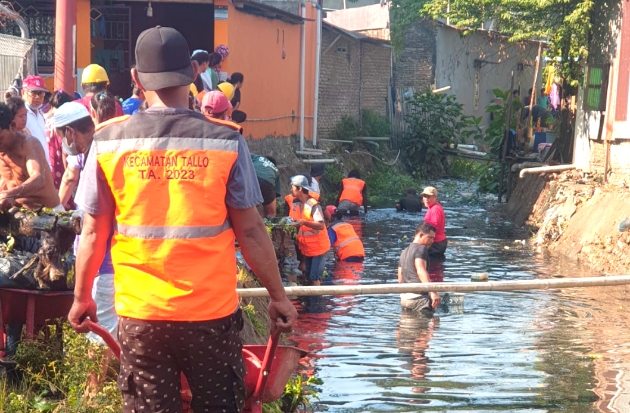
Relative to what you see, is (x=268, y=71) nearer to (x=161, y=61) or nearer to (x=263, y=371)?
(x=263, y=371)

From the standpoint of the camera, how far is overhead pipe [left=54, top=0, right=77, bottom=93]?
1166 centimetres

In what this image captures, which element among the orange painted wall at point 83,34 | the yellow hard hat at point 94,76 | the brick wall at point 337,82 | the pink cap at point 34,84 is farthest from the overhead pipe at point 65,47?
the brick wall at point 337,82

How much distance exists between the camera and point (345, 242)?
44.8ft

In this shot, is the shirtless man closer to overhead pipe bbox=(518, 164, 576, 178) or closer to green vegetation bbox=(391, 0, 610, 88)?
green vegetation bbox=(391, 0, 610, 88)

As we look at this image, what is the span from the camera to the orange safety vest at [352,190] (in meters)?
18.7

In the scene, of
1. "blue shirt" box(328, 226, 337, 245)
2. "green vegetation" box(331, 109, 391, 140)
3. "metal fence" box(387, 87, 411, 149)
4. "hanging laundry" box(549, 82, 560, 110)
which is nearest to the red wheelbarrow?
"blue shirt" box(328, 226, 337, 245)

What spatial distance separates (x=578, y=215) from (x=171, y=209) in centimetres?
1292

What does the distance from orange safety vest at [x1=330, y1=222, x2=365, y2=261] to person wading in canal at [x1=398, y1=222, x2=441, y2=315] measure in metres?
2.62

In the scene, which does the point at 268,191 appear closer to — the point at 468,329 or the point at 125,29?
the point at 468,329

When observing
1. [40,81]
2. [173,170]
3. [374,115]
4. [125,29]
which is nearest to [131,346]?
[173,170]

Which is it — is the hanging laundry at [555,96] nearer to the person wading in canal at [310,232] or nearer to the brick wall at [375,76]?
the brick wall at [375,76]

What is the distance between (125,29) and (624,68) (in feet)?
32.8

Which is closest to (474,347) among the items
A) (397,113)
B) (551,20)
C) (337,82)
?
(551,20)

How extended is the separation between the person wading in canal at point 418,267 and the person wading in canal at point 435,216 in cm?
262
